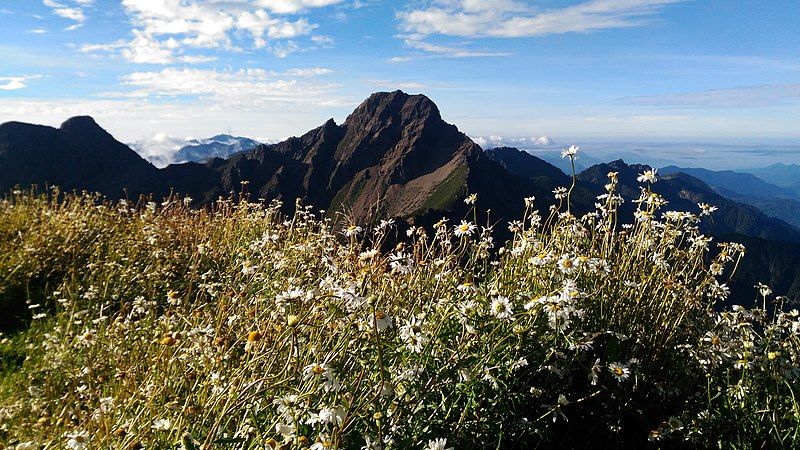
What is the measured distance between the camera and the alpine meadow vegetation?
2.59m

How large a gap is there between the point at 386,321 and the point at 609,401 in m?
2.20

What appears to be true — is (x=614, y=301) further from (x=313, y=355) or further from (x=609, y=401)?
(x=313, y=355)

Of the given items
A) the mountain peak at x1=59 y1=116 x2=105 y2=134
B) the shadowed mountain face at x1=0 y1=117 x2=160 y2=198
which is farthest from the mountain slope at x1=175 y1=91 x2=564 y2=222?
the mountain peak at x1=59 y1=116 x2=105 y2=134

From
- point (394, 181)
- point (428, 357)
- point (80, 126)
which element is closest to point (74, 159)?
point (80, 126)

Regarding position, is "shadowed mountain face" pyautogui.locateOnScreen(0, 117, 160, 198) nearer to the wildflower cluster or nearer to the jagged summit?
the jagged summit

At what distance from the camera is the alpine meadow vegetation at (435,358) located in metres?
2.59

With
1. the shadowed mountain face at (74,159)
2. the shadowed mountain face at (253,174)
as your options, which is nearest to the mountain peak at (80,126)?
the shadowed mountain face at (74,159)

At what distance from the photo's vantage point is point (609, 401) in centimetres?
375

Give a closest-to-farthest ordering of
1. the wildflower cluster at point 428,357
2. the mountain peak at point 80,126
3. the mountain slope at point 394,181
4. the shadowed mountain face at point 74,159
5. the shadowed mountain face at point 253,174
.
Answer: the wildflower cluster at point 428,357
the shadowed mountain face at point 74,159
the shadowed mountain face at point 253,174
the mountain slope at point 394,181
the mountain peak at point 80,126

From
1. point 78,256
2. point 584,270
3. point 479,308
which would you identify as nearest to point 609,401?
point 584,270

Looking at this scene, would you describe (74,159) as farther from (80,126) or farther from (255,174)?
(255,174)

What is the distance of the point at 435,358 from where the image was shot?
2.95 m

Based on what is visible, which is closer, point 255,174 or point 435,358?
point 435,358

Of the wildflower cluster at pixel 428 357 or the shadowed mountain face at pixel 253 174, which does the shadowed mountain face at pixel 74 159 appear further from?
the wildflower cluster at pixel 428 357
